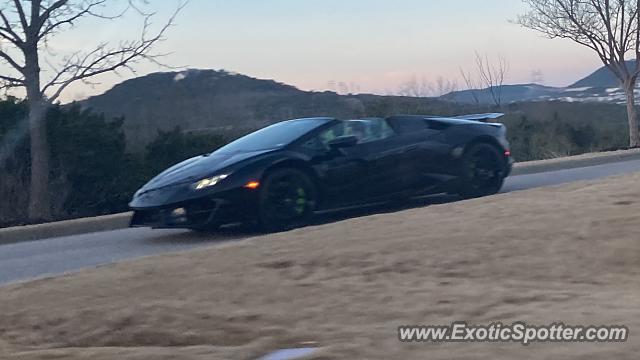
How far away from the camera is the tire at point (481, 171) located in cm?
1141

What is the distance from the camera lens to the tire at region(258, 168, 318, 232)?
9898 millimetres

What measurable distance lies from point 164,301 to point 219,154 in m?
4.60

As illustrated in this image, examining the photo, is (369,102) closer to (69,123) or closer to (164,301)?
(69,123)

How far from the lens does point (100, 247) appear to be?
10266 mm

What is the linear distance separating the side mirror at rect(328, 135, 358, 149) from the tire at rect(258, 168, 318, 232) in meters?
0.49

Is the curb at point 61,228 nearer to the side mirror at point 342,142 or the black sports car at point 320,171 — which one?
the black sports car at point 320,171

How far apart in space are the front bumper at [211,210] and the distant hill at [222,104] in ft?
54.6

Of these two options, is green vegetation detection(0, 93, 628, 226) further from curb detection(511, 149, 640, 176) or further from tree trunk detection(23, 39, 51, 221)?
curb detection(511, 149, 640, 176)

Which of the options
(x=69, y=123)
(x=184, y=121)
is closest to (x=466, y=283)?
(x=69, y=123)

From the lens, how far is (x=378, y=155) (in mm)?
10680

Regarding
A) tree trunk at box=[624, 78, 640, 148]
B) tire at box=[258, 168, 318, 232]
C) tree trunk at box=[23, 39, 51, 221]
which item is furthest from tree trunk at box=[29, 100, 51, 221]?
tree trunk at box=[624, 78, 640, 148]

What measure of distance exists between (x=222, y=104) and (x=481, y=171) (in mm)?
20568

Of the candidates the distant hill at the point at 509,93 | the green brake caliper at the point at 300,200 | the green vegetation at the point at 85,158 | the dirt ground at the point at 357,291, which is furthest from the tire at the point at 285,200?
the distant hill at the point at 509,93

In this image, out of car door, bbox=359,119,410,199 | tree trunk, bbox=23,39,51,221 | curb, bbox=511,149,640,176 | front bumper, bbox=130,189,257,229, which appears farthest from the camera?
tree trunk, bbox=23,39,51,221
